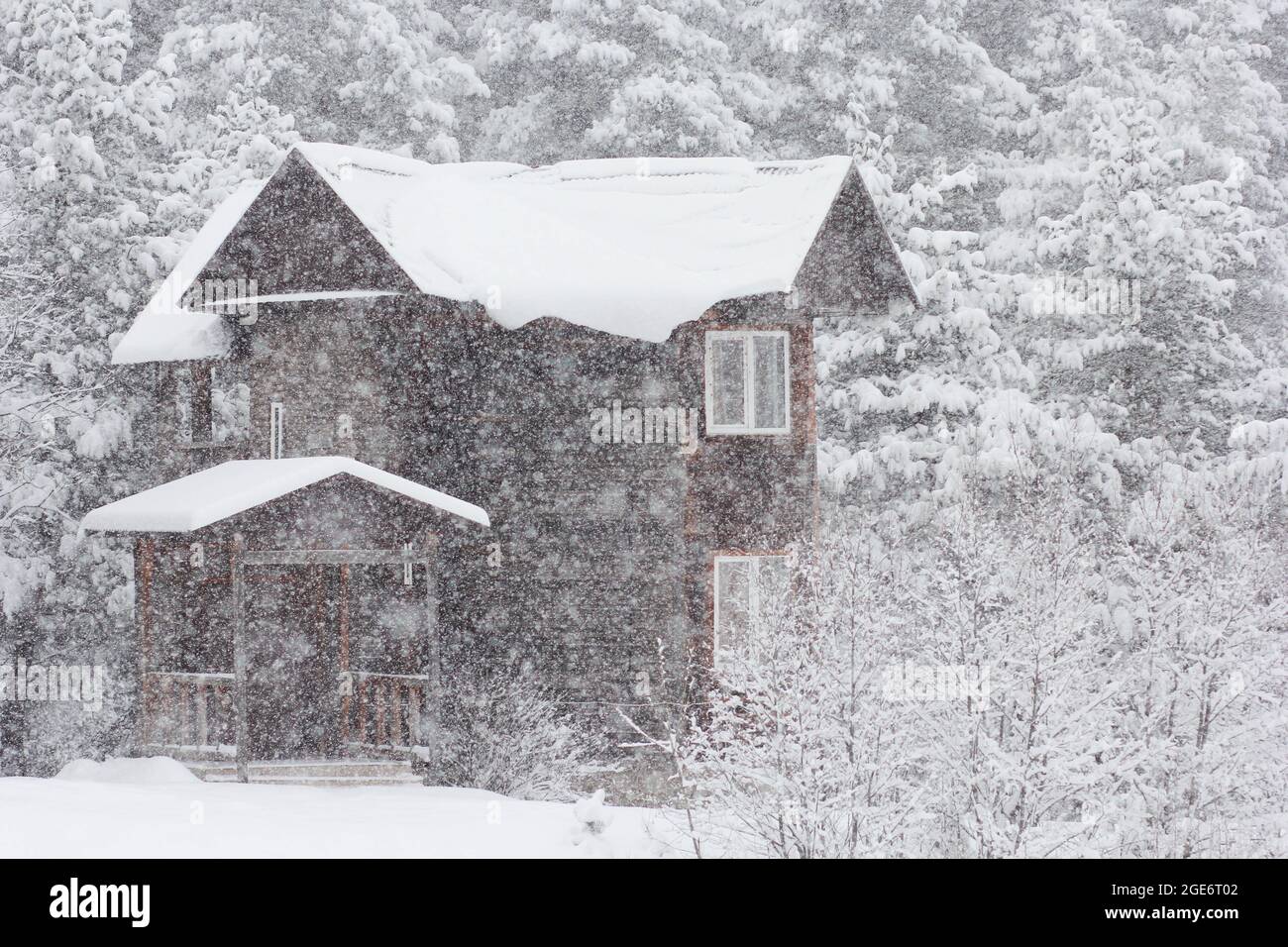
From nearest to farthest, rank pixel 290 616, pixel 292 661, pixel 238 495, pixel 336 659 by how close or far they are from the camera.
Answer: pixel 238 495 < pixel 292 661 < pixel 290 616 < pixel 336 659

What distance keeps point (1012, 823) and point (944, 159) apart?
63.7 ft

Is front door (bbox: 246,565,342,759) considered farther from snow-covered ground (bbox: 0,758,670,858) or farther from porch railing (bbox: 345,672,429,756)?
snow-covered ground (bbox: 0,758,670,858)

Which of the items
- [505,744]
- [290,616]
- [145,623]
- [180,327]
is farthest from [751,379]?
[145,623]

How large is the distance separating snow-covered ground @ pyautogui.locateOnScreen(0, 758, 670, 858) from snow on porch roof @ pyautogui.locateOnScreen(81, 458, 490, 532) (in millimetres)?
3041

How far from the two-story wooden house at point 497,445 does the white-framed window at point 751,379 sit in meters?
0.03

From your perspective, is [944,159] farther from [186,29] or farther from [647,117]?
[186,29]

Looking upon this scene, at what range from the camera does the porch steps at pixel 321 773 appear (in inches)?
688

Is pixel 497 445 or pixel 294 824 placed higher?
pixel 497 445

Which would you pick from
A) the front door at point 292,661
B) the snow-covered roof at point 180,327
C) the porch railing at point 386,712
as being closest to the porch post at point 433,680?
the porch railing at point 386,712

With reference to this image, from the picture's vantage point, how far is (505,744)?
1712cm

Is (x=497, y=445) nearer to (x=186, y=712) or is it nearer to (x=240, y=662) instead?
(x=240, y=662)

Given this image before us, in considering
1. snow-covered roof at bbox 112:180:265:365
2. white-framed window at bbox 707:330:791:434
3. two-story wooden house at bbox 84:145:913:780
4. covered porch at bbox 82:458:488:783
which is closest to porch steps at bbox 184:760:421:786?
covered porch at bbox 82:458:488:783

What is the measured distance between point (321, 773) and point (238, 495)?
3078 millimetres
